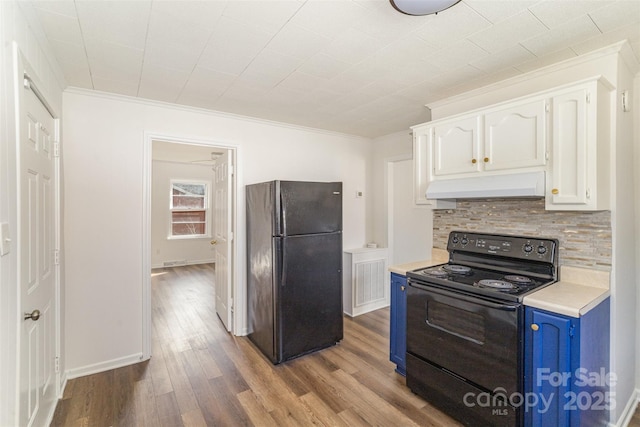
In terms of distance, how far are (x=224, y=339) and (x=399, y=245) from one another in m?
2.51

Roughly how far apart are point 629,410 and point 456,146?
7.05 feet

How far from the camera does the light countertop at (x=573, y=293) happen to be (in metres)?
1.57

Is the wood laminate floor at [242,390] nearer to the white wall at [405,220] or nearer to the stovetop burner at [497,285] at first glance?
the stovetop burner at [497,285]

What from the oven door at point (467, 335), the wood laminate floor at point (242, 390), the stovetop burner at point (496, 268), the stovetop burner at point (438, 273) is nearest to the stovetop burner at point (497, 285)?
the stovetop burner at point (496, 268)

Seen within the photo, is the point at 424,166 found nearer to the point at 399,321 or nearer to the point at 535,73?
the point at 535,73

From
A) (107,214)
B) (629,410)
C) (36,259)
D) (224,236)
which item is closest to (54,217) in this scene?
(107,214)

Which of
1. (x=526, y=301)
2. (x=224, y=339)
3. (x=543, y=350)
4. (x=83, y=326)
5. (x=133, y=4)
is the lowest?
(x=224, y=339)

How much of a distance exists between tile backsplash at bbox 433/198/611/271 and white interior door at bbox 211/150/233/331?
2.19 m

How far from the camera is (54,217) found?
2.19 meters

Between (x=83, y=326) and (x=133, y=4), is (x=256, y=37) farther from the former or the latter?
(x=83, y=326)

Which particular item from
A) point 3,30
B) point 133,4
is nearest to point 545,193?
point 133,4

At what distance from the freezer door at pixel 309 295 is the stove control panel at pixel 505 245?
1.10 meters

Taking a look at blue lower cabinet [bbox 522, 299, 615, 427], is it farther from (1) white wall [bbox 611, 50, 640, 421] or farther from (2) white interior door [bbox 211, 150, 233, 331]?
(2) white interior door [bbox 211, 150, 233, 331]

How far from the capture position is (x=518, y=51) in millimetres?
1907
